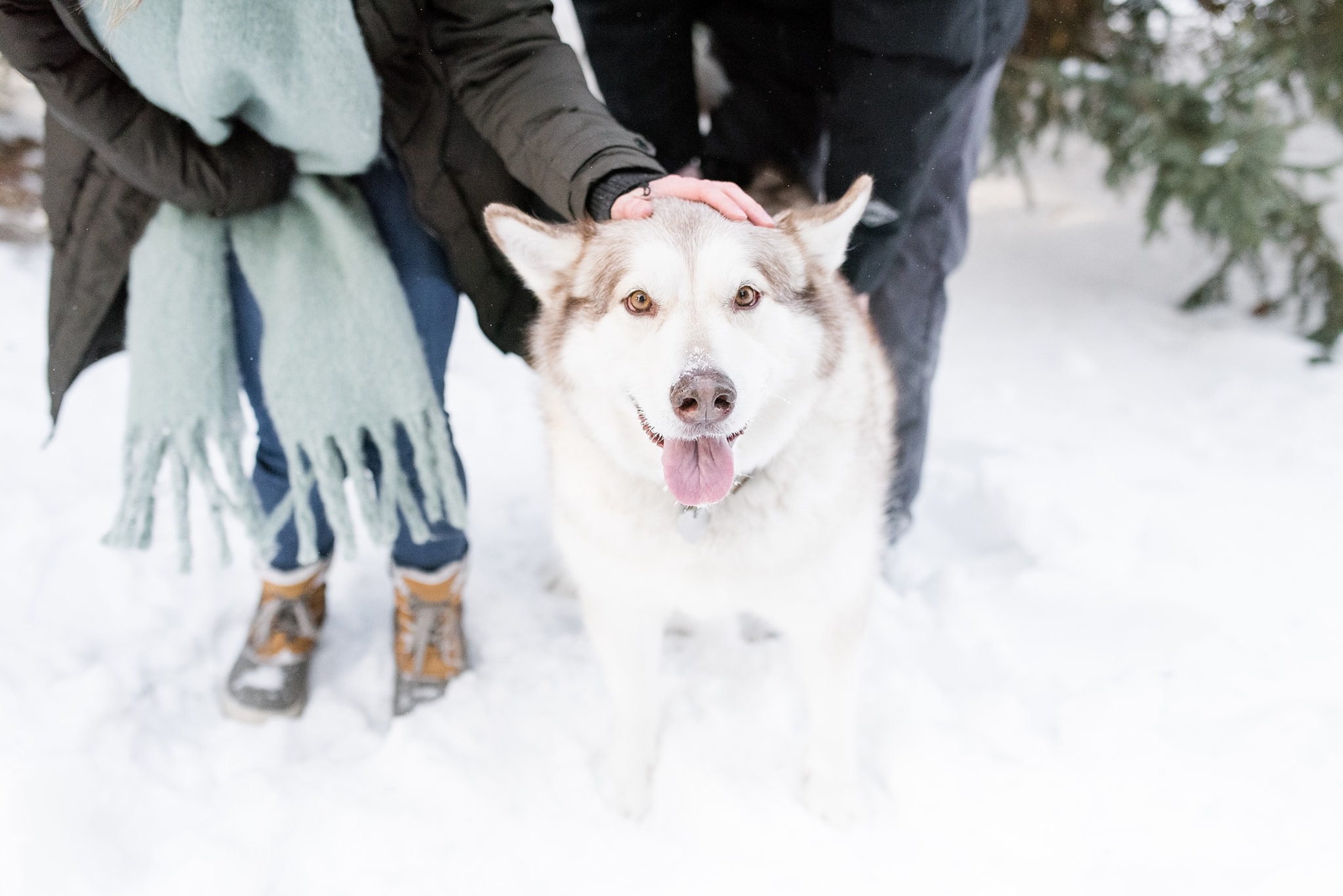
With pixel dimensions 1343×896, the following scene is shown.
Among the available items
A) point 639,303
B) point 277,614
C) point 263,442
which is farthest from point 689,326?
point 277,614

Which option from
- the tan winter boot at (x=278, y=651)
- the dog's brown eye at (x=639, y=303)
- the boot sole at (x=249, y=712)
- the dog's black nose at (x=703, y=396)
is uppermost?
the dog's brown eye at (x=639, y=303)

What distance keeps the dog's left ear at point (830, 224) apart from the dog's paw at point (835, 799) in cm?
108

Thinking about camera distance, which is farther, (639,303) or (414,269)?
(414,269)

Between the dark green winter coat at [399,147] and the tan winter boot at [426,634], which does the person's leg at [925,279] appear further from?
the tan winter boot at [426,634]

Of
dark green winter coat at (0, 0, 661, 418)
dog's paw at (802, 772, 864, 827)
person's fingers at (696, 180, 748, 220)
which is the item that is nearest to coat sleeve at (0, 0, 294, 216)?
dark green winter coat at (0, 0, 661, 418)

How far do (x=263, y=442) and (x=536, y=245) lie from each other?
2.94ft

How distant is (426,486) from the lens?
6.17 ft

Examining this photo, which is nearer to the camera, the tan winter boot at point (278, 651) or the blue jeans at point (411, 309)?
the blue jeans at point (411, 309)

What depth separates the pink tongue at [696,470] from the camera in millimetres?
1421

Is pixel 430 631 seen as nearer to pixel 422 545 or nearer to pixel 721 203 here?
pixel 422 545

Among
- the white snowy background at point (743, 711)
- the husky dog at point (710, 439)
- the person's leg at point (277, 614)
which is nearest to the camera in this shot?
the husky dog at point (710, 439)

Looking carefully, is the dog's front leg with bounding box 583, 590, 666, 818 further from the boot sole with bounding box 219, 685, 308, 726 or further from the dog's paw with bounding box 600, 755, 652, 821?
the boot sole with bounding box 219, 685, 308, 726

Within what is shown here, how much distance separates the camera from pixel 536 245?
1526 millimetres

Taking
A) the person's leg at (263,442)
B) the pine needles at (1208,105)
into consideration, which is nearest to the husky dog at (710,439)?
the person's leg at (263,442)
